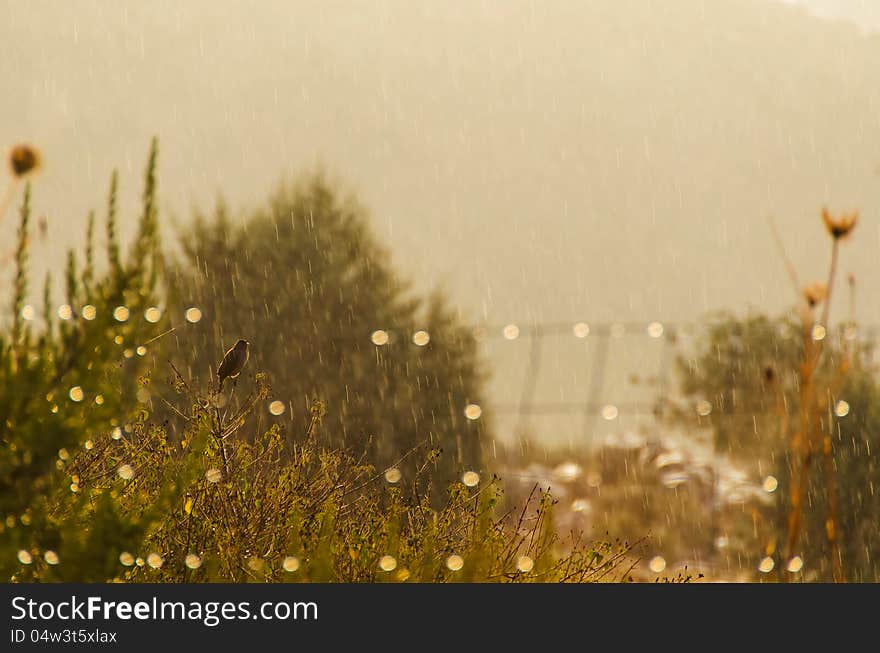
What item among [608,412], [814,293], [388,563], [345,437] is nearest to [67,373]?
[388,563]

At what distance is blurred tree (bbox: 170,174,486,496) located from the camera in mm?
10609

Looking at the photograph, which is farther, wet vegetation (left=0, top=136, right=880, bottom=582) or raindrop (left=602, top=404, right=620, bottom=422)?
raindrop (left=602, top=404, right=620, bottom=422)

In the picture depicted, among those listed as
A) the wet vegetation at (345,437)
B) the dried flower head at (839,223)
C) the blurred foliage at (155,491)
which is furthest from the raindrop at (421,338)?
the dried flower head at (839,223)

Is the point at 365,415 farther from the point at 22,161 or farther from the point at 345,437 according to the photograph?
the point at 22,161

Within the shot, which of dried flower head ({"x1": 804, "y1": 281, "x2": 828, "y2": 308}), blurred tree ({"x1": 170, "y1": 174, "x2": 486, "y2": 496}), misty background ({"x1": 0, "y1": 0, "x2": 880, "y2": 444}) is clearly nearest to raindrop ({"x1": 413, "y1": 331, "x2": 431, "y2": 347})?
blurred tree ({"x1": 170, "y1": 174, "x2": 486, "y2": 496})

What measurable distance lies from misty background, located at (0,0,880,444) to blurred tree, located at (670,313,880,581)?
54830 mm

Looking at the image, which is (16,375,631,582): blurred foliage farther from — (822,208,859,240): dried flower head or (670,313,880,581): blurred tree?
(670,313,880,581): blurred tree

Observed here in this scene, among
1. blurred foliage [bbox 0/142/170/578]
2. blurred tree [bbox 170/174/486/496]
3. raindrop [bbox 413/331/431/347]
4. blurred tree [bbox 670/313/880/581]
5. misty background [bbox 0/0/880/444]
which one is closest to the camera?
blurred foliage [bbox 0/142/170/578]

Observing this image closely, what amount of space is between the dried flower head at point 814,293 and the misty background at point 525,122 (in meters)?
63.6

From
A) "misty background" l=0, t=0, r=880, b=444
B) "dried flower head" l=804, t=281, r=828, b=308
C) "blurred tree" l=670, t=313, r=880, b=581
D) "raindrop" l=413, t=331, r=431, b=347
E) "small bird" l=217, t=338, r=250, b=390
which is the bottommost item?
"blurred tree" l=670, t=313, r=880, b=581

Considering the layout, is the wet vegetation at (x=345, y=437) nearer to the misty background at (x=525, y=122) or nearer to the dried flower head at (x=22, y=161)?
the dried flower head at (x=22, y=161)

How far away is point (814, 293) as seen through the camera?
1.92m

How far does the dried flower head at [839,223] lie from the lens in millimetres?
1788

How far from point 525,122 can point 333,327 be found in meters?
83.0
